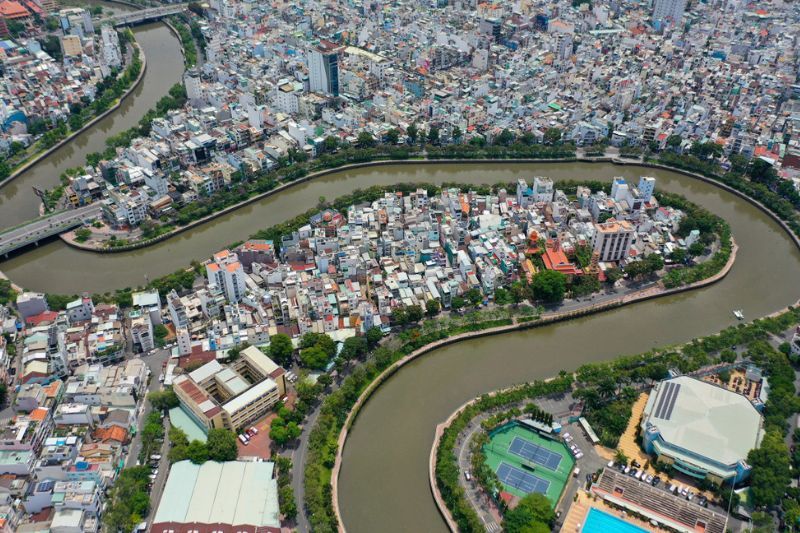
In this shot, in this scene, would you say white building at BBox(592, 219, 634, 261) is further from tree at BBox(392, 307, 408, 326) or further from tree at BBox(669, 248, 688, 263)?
tree at BBox(392, 307, 408, 326)

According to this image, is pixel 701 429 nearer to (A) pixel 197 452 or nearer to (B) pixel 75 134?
(A) pixel 197 452

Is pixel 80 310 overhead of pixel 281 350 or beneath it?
overhead

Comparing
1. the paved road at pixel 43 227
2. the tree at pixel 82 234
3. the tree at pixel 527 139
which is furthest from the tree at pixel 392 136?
the tree at pixel 82 234

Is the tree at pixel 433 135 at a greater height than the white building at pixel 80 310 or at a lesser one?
greater

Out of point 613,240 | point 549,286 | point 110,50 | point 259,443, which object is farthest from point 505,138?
point 110,50

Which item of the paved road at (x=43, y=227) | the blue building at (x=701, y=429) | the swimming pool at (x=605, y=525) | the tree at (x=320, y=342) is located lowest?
the swimming pool at (x=605, y=525)

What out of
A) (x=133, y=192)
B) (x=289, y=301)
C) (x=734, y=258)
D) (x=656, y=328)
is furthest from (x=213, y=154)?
(x=734, y=258)

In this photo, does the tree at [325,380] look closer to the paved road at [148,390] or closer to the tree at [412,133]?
the paved road at [148,390]
